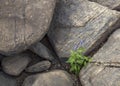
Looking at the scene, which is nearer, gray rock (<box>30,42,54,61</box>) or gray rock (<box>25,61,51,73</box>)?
gray rock (<box>25,61,51,73</box>)

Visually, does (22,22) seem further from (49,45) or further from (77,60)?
(77,60)

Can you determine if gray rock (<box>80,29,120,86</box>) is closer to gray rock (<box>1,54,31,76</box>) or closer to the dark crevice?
the dark crevice

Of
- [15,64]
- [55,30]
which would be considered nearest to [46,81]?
[15,64]

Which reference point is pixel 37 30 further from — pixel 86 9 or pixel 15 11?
pixel 86 9

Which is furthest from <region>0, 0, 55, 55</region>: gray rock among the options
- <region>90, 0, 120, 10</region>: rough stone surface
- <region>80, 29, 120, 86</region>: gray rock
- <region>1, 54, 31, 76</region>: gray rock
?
<region>90, 0, 120, 10</region>: rough stone surface

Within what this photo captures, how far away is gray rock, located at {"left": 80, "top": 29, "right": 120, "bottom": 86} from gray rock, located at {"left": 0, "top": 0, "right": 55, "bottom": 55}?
3.94ft

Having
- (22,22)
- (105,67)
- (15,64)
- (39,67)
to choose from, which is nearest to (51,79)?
(39,67)

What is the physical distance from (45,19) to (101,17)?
128 cm

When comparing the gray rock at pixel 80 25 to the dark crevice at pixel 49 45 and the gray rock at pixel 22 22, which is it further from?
the gray rock at pixel 22 22

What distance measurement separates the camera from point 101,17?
6.46 meters

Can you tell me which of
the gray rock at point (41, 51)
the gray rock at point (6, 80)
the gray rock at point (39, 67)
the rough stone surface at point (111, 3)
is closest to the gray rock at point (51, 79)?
the gray rock at point (39, 67)

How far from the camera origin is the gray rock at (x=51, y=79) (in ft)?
19.7

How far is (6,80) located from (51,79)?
96 cm

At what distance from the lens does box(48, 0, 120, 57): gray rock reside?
6328mm
